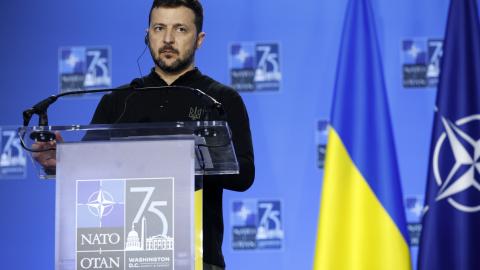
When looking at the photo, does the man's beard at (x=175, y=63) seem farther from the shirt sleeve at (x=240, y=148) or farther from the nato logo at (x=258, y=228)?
the nato logo at (x=258, y=228)

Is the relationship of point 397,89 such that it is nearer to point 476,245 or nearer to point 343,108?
point 343,108

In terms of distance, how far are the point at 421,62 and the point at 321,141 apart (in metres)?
0.66

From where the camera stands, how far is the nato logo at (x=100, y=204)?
1.76 m

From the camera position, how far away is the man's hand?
1954 mm

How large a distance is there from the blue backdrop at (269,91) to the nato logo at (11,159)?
0.02m

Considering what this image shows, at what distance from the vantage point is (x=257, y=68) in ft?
13.4

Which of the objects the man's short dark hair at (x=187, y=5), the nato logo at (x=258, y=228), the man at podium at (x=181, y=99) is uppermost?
the man's short dark hair at (x=187, y=5)

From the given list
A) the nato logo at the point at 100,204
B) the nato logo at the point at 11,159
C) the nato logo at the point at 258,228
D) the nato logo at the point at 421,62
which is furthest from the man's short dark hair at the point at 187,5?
the nato logo at the point at 11,159

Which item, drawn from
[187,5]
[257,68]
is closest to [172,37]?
[187,5]

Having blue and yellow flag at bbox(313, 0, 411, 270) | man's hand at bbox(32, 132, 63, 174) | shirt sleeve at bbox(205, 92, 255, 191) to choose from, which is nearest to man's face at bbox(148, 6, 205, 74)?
shirt sleeve at bbox(205, 92, 255, 191)

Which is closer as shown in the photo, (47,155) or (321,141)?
(47,155)

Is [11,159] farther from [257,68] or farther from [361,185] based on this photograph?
[361,185]

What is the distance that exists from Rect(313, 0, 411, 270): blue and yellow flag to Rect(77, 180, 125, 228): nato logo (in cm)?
191

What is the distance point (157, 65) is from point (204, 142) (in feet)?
2.99
